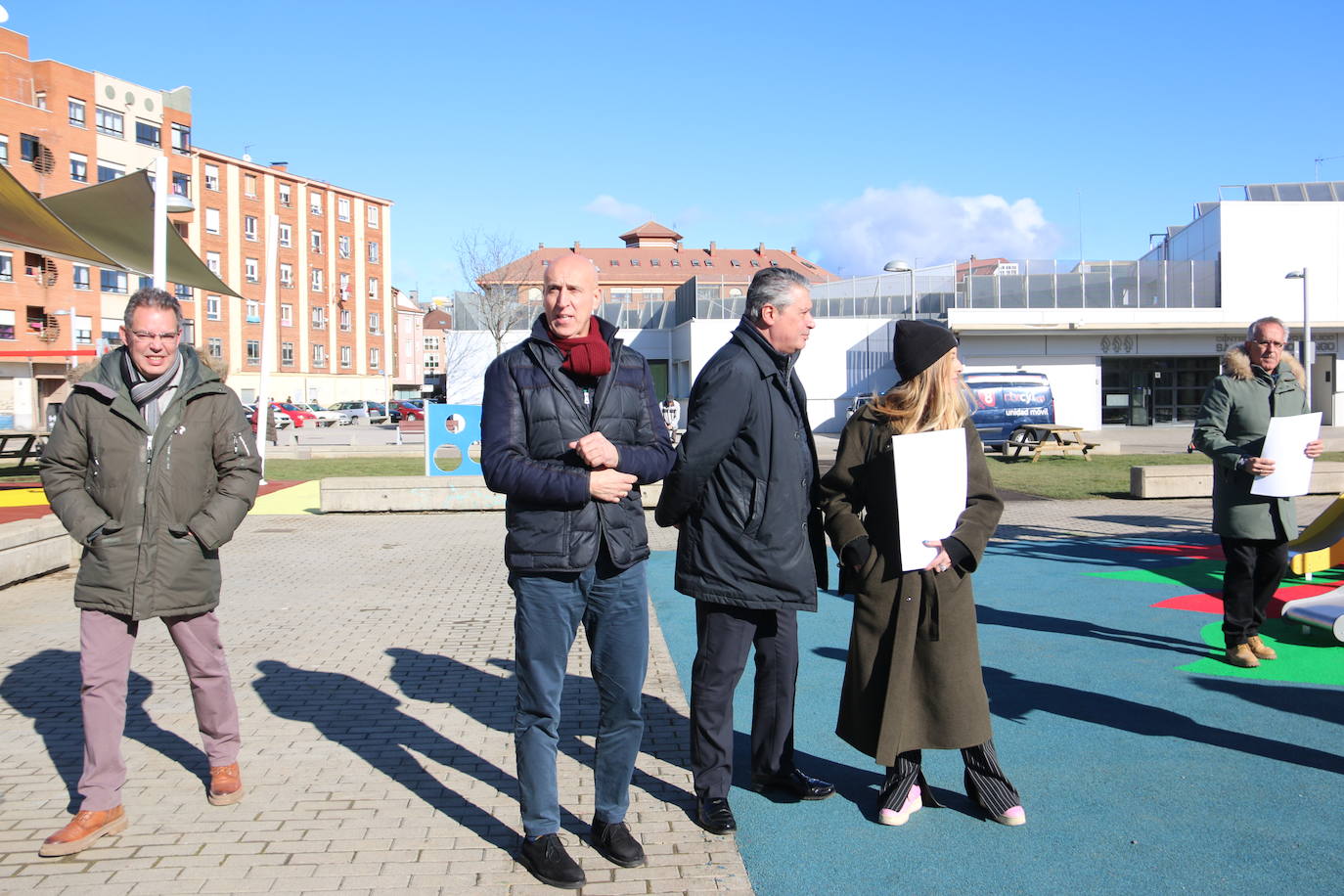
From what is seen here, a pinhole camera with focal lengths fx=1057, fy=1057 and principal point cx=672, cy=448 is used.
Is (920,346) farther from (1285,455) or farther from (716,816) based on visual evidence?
(1285,455)

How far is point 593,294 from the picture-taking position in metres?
3.68

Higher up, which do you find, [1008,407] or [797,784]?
[1008,407]

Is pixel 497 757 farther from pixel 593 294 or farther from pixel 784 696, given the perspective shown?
pixel 593 294

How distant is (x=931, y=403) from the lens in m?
3.82

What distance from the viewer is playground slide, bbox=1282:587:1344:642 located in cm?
617

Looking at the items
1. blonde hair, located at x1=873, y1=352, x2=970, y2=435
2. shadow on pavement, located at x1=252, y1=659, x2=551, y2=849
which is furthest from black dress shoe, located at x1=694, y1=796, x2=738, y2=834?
blonde hair, located at x1=873, y1=352, x2=970, y2=435

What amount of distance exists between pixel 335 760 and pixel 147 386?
5.95 ft

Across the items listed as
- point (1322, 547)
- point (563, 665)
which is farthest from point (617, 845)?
point (1322, 547)

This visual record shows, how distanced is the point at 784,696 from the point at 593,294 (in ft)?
5.66

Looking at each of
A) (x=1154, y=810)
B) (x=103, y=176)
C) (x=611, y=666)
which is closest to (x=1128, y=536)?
(x=1154, y=810)

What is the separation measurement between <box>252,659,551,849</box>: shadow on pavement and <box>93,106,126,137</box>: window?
66398 millimetres

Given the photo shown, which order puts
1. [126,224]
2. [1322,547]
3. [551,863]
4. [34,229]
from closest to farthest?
[551,863] → [1322,547] → [34,229] → [126,224]

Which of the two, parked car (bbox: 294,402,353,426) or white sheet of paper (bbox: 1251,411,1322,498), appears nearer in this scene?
white sheet of paper (bbox: 1251,411,1322,498)

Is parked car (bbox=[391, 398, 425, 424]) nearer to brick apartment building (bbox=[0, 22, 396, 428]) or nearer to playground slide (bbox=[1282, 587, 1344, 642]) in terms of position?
brick apartment building (bbox=[0, 22, 396, 428])
